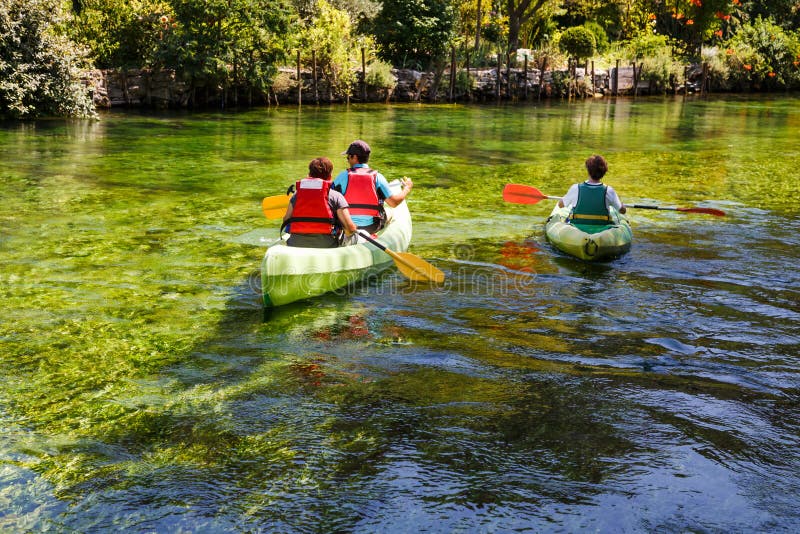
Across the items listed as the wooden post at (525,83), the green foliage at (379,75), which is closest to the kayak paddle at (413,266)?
the green foliage at (379,75)

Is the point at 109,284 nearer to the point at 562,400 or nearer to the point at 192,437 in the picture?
the point at 192,437

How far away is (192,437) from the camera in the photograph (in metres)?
5.03

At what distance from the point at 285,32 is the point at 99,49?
19.1 ft

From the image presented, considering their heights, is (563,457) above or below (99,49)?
below

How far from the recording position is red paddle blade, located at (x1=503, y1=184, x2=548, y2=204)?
11219 millimetres

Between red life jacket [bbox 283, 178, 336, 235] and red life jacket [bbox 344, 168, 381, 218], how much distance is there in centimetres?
99

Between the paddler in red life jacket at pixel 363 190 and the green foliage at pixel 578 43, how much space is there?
1090 inches

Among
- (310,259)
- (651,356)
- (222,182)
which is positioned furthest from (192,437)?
(222,182)

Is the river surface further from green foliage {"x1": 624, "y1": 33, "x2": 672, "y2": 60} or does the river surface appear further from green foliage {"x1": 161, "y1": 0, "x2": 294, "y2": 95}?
green foliage {"x1": 624, "y1": 33, "x2": 672, "y2": 60}

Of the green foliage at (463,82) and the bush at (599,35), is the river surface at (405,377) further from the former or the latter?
the bush at (599,35)

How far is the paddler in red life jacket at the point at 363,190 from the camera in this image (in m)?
8.77

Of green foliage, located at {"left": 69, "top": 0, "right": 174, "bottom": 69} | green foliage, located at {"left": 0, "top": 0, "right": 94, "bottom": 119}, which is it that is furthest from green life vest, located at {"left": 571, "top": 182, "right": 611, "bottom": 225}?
green foliage, located at {"left": 69, "top": 0, "right": 174, "bottom": 69}

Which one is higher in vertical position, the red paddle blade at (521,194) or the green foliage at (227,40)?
the green foliage at (227,40)

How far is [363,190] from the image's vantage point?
884cm
